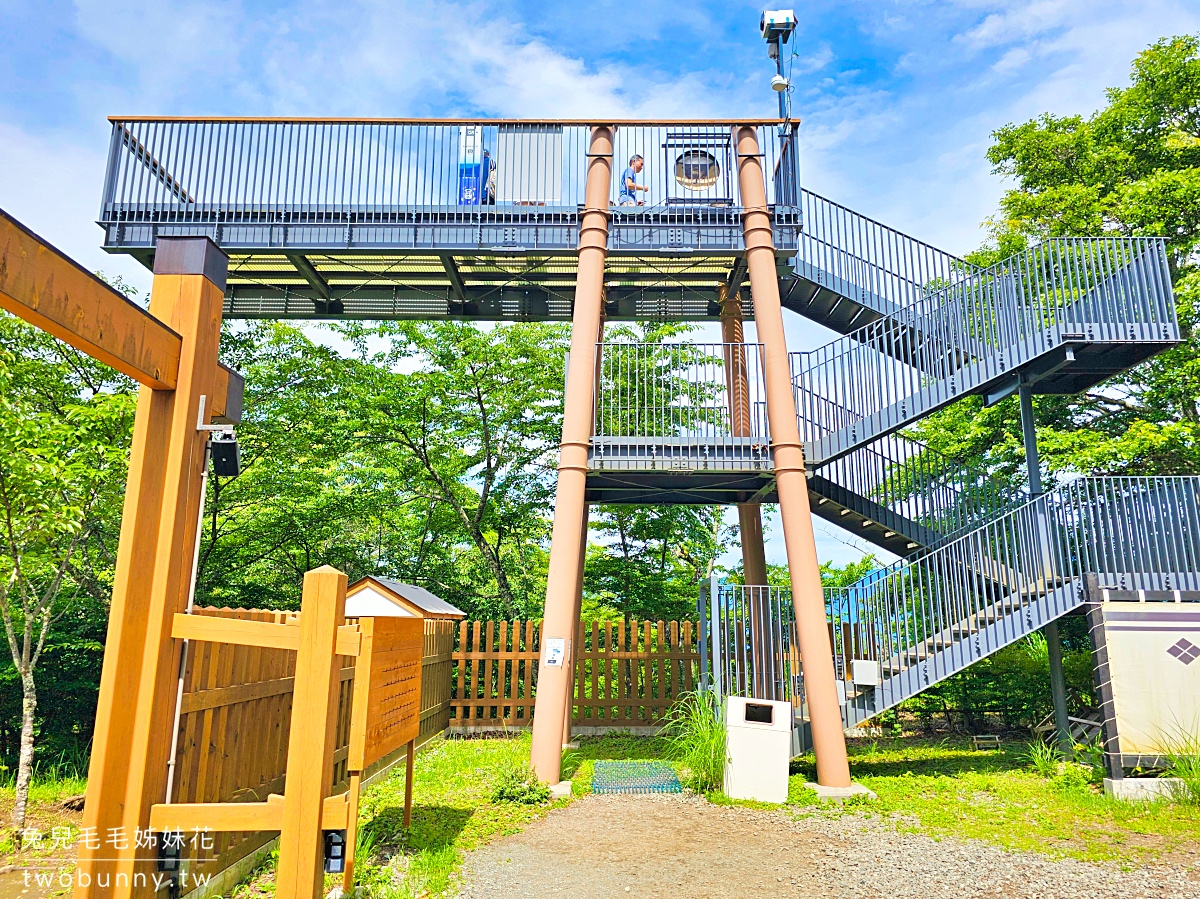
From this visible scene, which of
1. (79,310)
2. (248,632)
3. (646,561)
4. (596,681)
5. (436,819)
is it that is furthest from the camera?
(646,561)

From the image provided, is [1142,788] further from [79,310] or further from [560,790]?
[79,310]

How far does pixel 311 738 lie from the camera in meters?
Result: 4.38

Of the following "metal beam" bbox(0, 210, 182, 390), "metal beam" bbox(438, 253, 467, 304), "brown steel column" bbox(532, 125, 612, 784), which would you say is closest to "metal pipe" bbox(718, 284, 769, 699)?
"brown steel column" bbox(532, 125, 612, 784)

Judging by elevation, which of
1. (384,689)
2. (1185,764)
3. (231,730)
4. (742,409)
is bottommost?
(1185,764)

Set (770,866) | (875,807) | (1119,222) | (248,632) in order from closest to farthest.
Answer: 1. (248,632)
2. (770,866)
3. (875,807)
4. (1119,222)

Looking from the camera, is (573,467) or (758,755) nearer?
(758,755)

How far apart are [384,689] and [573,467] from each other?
4.35m

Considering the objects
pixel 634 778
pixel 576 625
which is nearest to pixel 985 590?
pixel 634 778

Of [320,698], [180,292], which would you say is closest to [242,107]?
[180,292]

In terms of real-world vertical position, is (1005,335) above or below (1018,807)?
above

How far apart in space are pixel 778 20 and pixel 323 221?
6.74 meters

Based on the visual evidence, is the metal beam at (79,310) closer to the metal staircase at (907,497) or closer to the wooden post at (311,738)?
the wooden post at (311,738)

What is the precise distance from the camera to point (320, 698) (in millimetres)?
4379

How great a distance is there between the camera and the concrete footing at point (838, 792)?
8.12m
